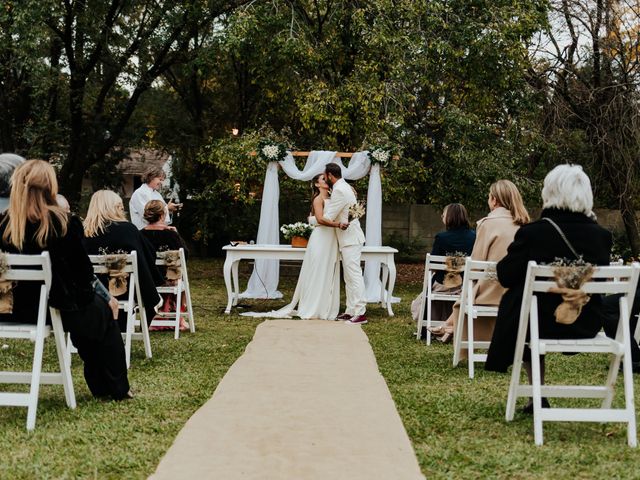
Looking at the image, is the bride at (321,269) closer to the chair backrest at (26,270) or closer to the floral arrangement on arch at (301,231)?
the floral arrangement on arch at (301,231)

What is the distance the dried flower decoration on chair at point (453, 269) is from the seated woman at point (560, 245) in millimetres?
3500

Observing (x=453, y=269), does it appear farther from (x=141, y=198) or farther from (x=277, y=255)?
(x=141, y=198)

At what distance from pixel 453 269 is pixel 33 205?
4.80m

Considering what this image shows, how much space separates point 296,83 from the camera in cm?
1695

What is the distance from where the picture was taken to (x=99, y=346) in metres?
5.57

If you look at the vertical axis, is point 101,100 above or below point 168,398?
above

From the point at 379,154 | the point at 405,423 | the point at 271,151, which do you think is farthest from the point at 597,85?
the point at 405,423

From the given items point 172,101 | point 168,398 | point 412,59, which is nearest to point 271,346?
point 168,398

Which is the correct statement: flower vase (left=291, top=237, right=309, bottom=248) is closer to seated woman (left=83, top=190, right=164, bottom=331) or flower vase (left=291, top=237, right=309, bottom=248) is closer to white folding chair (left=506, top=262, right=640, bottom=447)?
seated woman (left=83, top=190, right=164, bottom=331)

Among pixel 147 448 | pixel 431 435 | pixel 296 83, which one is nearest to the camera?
pixel 147 448

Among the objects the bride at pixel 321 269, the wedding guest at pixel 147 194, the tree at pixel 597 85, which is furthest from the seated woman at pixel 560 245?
the tree at pixel 597 85

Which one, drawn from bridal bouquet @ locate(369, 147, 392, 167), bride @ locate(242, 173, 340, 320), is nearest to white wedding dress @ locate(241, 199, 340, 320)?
bride @ locate(242, 173, 340, 320)

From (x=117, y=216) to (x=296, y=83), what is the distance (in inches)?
387

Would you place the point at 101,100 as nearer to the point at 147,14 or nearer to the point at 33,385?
the point at 147,14
